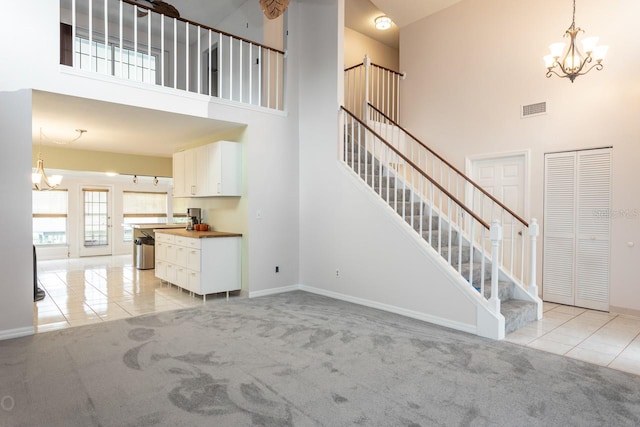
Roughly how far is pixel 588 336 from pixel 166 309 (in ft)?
15.6

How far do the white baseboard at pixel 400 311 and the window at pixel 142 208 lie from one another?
24.1 feet

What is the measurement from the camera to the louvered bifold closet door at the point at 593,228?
15.3ft

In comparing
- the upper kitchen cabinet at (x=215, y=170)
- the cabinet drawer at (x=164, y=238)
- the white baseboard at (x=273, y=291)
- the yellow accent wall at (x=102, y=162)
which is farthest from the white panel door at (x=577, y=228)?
the yellow accent wall at (x=102, y=162)

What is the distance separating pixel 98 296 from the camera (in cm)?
560

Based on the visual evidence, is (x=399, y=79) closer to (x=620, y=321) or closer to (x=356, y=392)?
(x=620, y=321)

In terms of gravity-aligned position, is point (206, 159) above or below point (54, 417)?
above

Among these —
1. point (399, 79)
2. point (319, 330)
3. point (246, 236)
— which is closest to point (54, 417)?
point (319, 330)

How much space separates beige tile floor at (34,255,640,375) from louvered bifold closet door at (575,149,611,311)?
0.84 feet

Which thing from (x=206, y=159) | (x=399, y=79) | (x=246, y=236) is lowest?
(x=246, y=236)

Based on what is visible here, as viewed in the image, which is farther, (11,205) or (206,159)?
(206,159)

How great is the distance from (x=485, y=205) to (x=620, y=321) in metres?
2.10

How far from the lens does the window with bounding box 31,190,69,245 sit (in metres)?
9.85

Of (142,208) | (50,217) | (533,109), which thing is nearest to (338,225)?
(533,109)

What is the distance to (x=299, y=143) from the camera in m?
6.03
